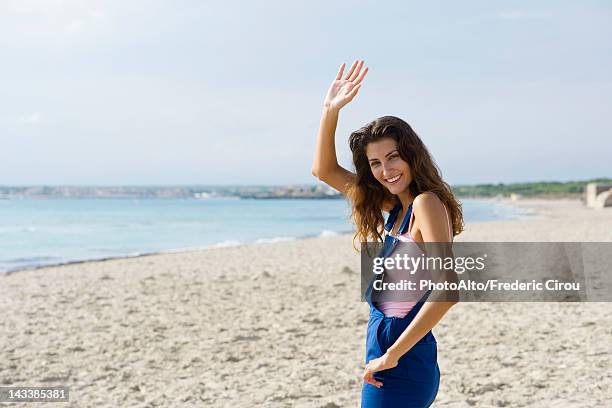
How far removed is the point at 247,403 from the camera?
4.80 m

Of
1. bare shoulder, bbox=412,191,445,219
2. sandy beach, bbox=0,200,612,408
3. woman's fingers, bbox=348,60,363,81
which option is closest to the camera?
bare shoulder, bbox=412,191,445,219

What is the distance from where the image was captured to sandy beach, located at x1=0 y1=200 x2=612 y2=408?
4.96 meters

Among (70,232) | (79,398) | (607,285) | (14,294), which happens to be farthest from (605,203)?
(79,398)

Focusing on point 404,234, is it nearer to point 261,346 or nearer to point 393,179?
point 393,179

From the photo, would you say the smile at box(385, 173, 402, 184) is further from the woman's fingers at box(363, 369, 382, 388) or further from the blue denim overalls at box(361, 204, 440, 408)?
the woman's fingers at box(363, 369, 382, 388)

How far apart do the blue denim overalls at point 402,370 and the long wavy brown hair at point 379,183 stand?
0.11 metres

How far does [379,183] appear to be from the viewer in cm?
219

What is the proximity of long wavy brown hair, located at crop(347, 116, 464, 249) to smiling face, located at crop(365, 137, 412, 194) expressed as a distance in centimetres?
2

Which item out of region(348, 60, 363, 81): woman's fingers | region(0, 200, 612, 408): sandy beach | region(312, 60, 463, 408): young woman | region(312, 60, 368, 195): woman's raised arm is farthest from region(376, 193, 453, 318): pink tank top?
region(0, 200, 612, 408): sandy beach

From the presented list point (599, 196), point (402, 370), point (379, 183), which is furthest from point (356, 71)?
point (599, 196)

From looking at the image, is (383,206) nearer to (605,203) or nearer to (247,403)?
(247,403)

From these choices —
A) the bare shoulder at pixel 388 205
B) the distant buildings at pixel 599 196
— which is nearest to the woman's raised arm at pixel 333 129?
the bare shoulder at pixel 388 205

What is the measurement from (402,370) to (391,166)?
64 cm

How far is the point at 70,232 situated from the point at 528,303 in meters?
27.3
